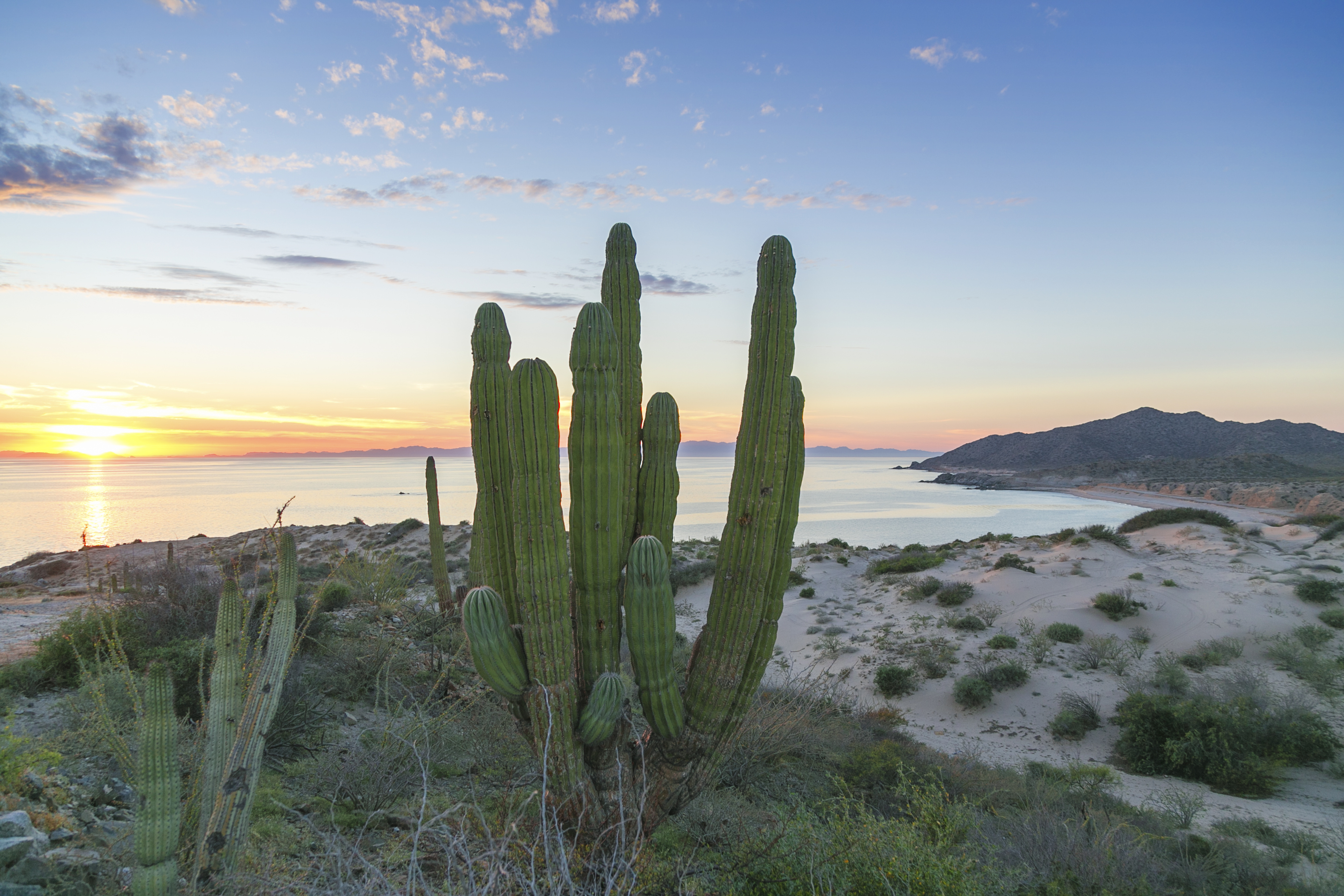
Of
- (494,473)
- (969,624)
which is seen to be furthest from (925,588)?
(494,473)

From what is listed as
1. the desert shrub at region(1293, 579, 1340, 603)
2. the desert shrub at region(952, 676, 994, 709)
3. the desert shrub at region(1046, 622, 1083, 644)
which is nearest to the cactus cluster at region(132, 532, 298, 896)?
the desert shrub at region(952, 676, 994, 709)

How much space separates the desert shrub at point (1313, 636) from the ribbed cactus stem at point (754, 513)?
15.2 meters

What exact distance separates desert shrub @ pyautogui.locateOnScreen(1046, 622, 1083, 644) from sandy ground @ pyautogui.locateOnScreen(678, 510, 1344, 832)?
45 centimetres

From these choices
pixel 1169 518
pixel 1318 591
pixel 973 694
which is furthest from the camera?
pixel 1169 518

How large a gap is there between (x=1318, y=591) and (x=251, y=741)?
72.6 ft

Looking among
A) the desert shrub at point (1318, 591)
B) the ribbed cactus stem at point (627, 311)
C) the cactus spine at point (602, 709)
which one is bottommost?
the desert shrub at point (1318, 591)

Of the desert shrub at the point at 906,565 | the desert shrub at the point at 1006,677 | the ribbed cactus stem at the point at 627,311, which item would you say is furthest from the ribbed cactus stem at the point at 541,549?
the desert shrub at the point at 906,565

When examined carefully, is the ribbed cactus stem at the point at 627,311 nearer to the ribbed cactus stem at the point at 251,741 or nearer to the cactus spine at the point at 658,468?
the cactus spine at the point at 658,468

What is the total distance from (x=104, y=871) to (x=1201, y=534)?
3177 cm

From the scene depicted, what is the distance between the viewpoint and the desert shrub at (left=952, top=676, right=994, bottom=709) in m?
12.1

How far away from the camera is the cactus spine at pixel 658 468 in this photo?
4.89 m

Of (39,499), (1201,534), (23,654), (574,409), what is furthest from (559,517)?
(39,499)

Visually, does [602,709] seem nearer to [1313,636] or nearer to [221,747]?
[221,747]

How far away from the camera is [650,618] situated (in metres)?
4.29
